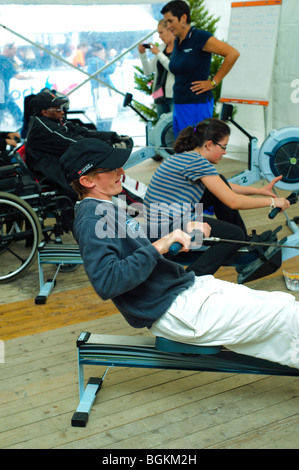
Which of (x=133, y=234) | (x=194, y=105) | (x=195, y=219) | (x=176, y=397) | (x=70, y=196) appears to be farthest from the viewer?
(x=194, y=105)

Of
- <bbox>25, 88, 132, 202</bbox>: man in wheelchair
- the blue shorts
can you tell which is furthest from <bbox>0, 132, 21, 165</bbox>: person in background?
the blue shorts

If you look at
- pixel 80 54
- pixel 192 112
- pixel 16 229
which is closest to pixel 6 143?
pixel 16 229

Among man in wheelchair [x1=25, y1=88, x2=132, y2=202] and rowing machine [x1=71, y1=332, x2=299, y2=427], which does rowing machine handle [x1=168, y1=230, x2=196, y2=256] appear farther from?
man in wheelchair [x1=25, y1=88, x2=132, y2=202]

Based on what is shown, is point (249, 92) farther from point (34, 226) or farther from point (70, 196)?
point (34, 226)

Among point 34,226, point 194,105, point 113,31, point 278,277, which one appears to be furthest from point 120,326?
point 113,31

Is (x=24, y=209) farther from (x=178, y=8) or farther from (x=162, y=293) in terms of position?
(x=178, y=8)

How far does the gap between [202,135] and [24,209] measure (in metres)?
1.15

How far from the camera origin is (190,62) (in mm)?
3848

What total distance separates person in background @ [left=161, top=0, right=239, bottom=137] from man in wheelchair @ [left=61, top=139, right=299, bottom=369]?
2.27 meters

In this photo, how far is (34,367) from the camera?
238cm

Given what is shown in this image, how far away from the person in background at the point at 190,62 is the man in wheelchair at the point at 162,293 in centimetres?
227

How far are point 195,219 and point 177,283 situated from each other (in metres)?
0.86

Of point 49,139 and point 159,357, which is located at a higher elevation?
point 49,139

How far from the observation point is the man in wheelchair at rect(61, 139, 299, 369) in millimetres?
1716
